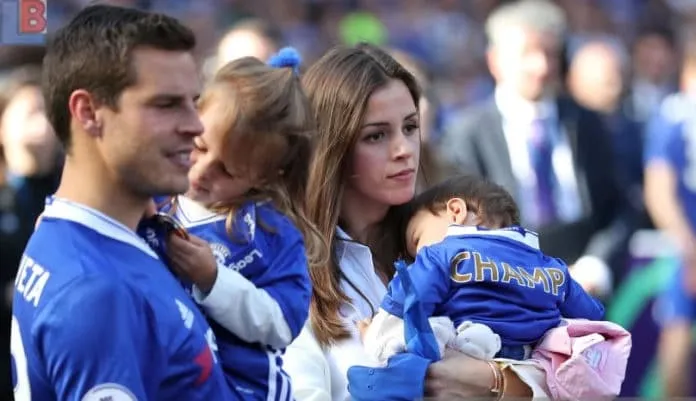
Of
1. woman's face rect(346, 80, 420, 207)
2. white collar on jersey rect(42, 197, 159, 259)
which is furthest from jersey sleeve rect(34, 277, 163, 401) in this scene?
woman's face rect(346, 80, 420, 207)

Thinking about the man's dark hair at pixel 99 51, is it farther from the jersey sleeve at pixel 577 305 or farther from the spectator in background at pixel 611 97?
the spectator in background at pixel 611 97

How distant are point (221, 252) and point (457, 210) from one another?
734 millimetres

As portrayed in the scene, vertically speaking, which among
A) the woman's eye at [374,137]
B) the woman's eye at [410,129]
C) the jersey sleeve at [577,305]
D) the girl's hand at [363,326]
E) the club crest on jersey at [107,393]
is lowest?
the girl's hand at [363,326]

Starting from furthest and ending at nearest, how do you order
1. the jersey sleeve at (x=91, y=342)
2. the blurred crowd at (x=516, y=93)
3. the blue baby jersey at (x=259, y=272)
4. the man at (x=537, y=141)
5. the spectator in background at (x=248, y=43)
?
1. the spectator in background at (x=248, y=43)
2. the man at (x=537, y=141)
3. the blurred crowd at (x=516, y=93)
4. the blue baby jersey at (x=259, y=272)
5. the jersey sleeve at (x=91, y=342)

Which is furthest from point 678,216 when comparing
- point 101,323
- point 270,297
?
point 101,323

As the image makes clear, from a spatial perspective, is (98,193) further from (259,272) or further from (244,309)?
(259,272)

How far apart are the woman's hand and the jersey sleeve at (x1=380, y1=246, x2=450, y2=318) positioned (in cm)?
13

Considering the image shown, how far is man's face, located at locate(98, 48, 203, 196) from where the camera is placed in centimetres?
267

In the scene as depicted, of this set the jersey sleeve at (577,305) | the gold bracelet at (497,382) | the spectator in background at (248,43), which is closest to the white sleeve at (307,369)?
the gold bracelet at (497,382)

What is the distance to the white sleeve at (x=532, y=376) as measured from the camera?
135 inches

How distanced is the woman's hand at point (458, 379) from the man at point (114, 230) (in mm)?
725

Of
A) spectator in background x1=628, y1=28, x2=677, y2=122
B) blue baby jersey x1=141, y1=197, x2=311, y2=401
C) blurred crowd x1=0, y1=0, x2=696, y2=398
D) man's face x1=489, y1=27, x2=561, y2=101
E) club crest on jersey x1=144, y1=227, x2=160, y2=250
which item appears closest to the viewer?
club crest on jersey x1=144, y1=227, x2=160, y2=250

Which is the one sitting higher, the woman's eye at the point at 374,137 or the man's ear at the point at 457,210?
the woman's eye at the point at 374,137

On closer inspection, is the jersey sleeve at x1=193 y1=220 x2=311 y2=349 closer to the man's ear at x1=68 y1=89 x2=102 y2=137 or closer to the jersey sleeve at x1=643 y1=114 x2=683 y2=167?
the man's ear at x1=68 y1=89 x2=102 y2=137
